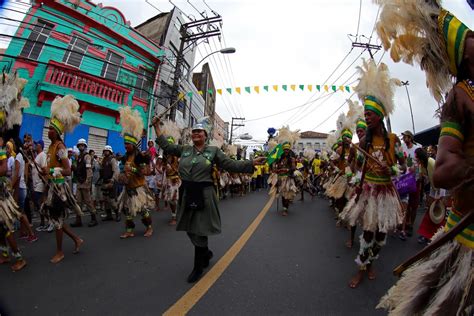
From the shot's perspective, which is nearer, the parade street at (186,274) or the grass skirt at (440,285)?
the grass skirt at (440,285)

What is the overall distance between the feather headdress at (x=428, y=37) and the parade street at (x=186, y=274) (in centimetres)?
222

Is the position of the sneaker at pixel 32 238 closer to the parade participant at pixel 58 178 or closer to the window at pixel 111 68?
the parade participant at pixel 58 178

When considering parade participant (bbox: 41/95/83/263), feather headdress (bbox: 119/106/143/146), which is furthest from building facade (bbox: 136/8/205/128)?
parade participant (bbox: 41/95/83/263)

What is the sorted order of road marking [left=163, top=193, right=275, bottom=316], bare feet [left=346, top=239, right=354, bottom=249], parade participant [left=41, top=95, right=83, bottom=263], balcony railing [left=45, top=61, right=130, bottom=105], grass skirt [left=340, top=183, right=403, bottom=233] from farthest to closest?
balcony railing [left=45, top=61, right=130, bottom=105] → bare feet [left=346, top=239, right=354, bottom=249] → parade participant [left=41, top=95, right=83, bottom=263] → grass skirt [left=340, top=183, right=403, bottom=233] → road marking [left=163, top=193, right=275, bottom=316]

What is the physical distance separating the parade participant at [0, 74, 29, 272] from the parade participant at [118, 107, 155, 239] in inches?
76.5

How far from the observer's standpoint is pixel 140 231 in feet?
20.3

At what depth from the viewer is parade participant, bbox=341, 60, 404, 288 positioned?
355cm

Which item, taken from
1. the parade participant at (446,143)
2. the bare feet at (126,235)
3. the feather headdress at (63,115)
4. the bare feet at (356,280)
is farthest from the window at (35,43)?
the parade participant at (446,143)

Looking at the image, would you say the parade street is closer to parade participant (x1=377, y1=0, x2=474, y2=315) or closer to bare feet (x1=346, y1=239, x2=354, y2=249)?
bare feet (x1=346, y1=239, x2=354, y2=249)

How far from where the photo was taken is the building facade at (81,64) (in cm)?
1380

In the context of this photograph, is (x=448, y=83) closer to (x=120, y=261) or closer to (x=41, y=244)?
(x=120, y=261)

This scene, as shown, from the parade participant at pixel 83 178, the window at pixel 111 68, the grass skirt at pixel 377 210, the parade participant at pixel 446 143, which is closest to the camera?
the parade participant at pixel 446 143

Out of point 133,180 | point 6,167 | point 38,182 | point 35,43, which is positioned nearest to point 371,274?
point 133,180

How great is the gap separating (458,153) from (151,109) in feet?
64.5
